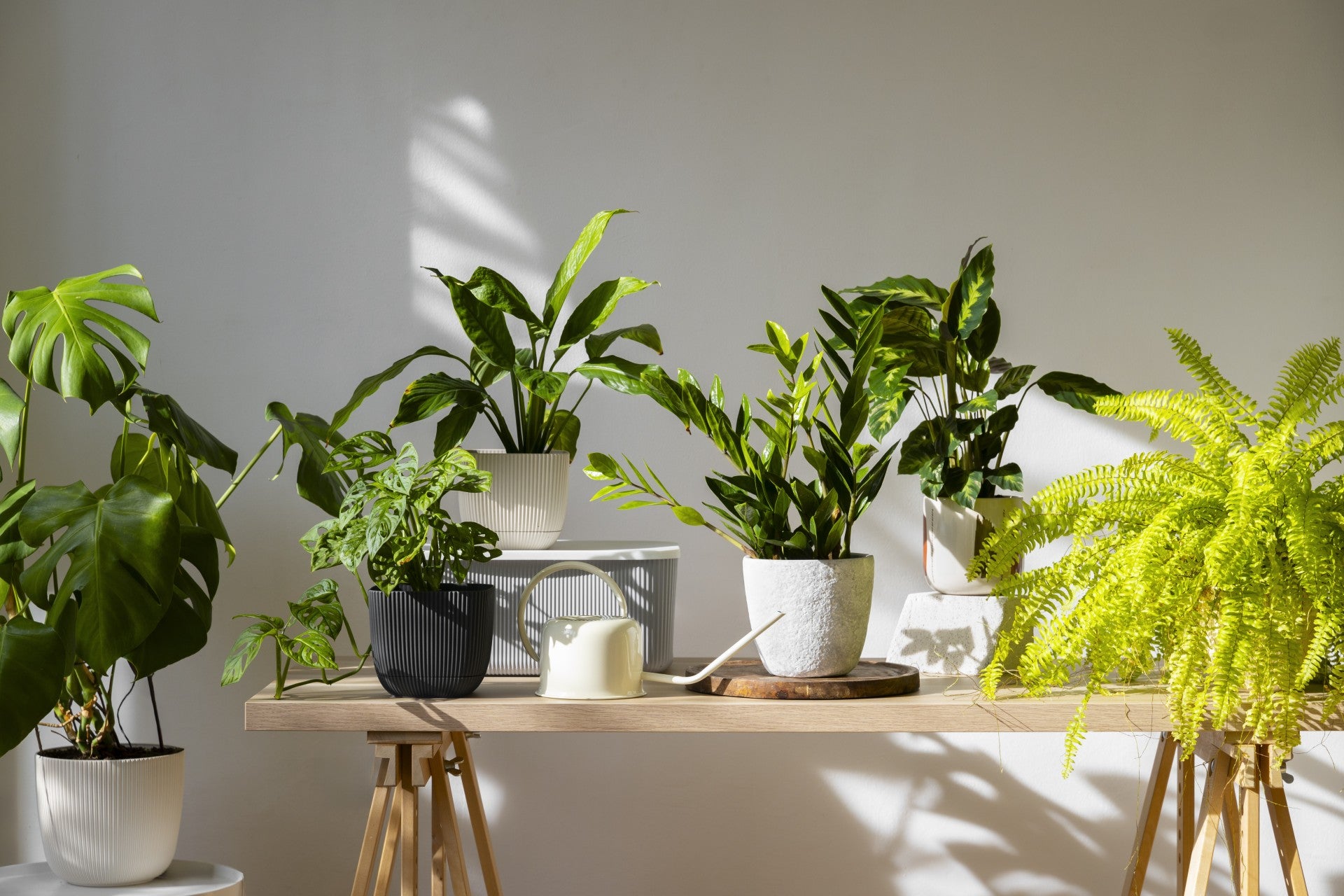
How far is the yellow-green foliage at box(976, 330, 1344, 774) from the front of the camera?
4.57 ft

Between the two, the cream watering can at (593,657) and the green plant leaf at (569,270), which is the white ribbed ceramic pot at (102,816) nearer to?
the cream watering can at (593,657)

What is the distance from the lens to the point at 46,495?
5.19 ft

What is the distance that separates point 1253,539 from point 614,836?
1398 mm

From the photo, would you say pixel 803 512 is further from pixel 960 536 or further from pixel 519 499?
pixel 519 499

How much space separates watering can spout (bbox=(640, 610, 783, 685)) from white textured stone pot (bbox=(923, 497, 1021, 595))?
312mm

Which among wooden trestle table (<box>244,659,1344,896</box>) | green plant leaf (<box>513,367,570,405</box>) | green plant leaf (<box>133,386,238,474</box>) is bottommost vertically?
wooden trestle table (<box>244,659,1344,896</box>)

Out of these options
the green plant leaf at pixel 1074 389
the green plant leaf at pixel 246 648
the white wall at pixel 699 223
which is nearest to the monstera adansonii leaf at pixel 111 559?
the green plant leaf at pixel 246 648

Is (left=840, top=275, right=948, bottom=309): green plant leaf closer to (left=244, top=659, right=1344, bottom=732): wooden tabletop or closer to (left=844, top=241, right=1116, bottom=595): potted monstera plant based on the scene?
(left=844, top=241, right=1116, bottom=595): potted monstera plant

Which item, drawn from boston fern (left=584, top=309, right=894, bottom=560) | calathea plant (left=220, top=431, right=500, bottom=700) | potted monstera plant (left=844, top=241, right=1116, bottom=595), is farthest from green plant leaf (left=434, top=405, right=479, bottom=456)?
potted monstera plant (left=844, top=241, right=1116, bottom=595)

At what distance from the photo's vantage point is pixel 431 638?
1.55 m

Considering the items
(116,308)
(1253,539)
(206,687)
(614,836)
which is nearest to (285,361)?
(116,308)

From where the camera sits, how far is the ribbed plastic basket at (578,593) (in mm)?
1740

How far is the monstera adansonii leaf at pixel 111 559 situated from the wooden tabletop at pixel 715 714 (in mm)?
196

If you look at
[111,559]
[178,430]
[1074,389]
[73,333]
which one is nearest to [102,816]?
[111,559]
